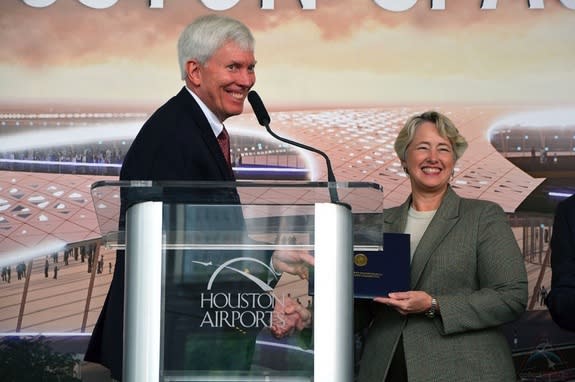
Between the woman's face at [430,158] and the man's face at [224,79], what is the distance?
1.91 feet

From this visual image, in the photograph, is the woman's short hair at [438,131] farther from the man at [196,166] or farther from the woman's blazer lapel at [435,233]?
the man at [196,166]

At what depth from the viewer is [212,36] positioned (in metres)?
2.47

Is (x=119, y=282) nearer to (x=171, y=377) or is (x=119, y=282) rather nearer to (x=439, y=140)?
(x=171, y=377)

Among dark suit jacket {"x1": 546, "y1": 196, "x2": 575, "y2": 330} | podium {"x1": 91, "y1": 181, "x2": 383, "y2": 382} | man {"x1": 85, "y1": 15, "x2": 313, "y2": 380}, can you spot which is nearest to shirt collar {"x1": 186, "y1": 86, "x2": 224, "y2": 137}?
man {"x1": 85, "y1": 15, "x2": 313, "y2": 380}

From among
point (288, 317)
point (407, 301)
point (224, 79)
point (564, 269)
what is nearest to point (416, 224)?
point (407, 301)

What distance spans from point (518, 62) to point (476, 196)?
670 millimetres

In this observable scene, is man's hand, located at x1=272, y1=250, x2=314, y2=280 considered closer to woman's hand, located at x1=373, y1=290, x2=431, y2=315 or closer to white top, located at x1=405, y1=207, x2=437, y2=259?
woman's hand, located at x1=373, y1=290, x2=431, y2=315

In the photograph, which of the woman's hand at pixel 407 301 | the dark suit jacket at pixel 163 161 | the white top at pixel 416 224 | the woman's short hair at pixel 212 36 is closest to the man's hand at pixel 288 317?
the dark suit jacket at pixel 163 161

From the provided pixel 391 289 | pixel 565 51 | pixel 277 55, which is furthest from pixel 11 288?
pixel 565 51

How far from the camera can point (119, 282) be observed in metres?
2.12

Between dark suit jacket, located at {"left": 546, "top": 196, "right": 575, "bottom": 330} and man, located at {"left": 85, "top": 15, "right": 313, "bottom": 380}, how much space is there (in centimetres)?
89

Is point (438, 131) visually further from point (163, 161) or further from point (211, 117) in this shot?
point (163, 161)

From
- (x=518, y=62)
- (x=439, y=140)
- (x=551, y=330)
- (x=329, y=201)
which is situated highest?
(x=518, y=62)

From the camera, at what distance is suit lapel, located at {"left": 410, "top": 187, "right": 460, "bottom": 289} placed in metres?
2.70
